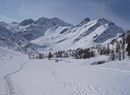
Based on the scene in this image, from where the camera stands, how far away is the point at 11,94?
24.0 metres

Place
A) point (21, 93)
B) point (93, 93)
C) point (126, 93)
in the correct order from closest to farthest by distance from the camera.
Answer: point (126, 93) → point (93, 93) → point (21, 93)

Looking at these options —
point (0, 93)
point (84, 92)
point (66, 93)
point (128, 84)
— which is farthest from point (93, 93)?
point (0, 93)

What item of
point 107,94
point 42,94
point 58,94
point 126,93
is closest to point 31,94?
point 42,94

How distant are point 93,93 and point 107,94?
168 cm

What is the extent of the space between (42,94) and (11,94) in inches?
132

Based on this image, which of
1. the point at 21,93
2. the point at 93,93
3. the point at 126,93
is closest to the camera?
the point at 126,93

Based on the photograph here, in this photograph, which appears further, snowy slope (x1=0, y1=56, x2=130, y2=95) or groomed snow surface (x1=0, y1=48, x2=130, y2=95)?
groomed snow surface (x1=0, y1=48, x2=130, y2=95)

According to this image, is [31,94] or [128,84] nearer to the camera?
[31,94]

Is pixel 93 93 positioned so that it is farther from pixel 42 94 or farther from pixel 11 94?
pixel 11 94

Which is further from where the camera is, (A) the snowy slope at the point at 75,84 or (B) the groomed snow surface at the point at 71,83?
(B) the groomed snow surface at the point at 71,83

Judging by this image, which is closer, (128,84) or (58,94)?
(58,94)

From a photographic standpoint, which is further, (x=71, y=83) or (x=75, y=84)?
(x=71, y=83)

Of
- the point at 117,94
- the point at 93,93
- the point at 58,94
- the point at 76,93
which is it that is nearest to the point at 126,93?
the point at 117,94

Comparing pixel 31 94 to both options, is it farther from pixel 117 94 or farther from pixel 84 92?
pixel 117 94
